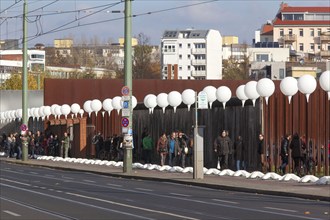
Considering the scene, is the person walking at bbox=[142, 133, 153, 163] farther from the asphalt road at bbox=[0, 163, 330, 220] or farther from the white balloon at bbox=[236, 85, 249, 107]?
the asphalt road at bbox=[0, 163, 330, 220]

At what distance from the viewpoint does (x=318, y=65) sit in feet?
364

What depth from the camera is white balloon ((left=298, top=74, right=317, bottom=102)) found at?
40.5 m

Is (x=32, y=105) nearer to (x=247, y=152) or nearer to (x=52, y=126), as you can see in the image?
(x=52, y=126)

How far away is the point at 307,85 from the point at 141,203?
48.6 ft

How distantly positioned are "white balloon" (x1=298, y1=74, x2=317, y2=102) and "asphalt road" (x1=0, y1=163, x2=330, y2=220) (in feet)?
22.0

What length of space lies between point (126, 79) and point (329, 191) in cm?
1817

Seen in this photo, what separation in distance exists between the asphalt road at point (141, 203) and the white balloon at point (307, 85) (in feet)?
22.0

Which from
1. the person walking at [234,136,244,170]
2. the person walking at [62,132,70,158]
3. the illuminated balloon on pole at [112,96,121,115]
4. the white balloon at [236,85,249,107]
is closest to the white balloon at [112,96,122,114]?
the illuminated balloon on pole at [112,96,121,115]

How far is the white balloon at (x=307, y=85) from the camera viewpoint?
133ft

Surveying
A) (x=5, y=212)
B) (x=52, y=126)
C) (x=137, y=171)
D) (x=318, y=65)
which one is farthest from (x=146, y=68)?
(x=5, y=212)

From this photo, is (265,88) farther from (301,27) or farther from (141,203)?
(301,27)

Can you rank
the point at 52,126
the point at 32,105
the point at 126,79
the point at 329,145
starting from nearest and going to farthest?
the point at 329,145
the point at 126,79
the point at 52,126
the point at 32,105

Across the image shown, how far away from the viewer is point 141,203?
27.6 meters

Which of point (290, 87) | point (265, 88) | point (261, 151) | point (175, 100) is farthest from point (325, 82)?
point (175, 100)
